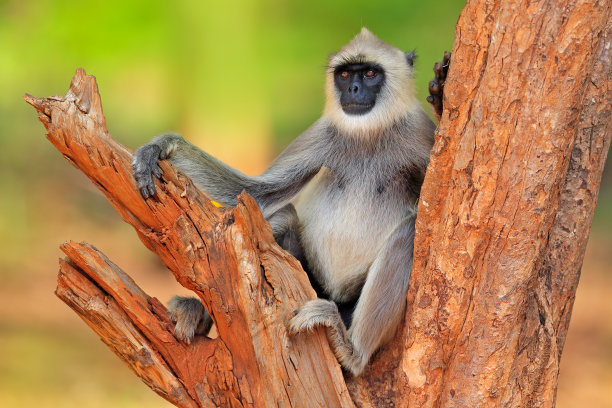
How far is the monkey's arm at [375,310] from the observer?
9.79 feet

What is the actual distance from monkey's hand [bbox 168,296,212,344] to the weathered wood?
2.6 inches

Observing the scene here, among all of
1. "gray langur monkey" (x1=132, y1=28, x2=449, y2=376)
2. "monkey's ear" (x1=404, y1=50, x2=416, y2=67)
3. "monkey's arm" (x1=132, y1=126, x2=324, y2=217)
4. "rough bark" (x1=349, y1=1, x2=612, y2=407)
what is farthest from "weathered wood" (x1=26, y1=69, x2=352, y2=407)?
"monkey's ear" (x1=404, y1=50, x2=416, y2=67)

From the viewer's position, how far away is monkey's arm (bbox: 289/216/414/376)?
9.79 feet

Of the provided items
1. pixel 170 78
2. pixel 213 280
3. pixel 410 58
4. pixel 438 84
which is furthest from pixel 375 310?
pixel 170 78

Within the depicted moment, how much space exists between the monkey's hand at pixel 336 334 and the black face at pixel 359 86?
1013 millimetres

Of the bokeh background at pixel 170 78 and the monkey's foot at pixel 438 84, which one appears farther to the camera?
the bokeh background at pixel 170 78

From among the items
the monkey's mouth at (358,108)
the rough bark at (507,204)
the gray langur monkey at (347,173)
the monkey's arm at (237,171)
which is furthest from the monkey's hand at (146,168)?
the rough bark at (507,204)

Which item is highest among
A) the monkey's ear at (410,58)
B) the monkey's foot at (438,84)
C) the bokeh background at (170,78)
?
the bokeh background at (170,78)

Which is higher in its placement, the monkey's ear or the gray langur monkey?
the monkey's ear

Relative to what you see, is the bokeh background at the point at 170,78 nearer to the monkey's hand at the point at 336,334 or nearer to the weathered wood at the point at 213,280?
the weathered wood at the point at 213,280

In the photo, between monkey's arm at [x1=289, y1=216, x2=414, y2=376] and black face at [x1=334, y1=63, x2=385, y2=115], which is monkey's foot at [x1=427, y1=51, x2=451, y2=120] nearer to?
monkey's arm at [x1=289, y1=216, x2=414, y2=376]

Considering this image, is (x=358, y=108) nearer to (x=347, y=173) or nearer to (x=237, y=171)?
(x=347, y=173)

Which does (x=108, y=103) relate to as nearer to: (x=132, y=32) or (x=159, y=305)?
(x=132, y=32)

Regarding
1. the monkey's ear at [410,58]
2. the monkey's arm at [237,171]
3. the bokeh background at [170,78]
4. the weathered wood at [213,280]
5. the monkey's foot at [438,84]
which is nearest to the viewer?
the monkey's foot at [438,84]
